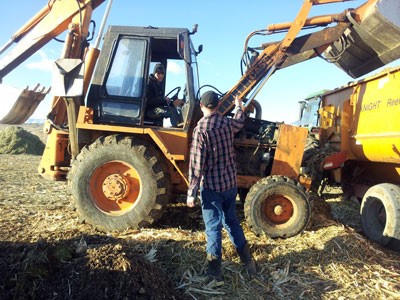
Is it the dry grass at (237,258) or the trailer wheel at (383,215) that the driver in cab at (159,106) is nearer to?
the dry grass at (237,258)

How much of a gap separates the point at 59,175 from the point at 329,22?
475 cm

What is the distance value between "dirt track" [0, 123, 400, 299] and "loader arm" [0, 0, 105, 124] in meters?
1.77

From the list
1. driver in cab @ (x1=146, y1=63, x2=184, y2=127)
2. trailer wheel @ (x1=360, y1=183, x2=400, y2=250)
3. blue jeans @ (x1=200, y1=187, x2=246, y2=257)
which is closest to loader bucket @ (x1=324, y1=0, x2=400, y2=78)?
trailer wheel @ (x1=360, y1=183, x2=400, y2=250)

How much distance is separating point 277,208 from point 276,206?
0.04 metres

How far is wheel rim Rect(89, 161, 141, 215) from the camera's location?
5133 millimetres

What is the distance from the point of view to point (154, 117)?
5582 mm

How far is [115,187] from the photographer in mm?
5105

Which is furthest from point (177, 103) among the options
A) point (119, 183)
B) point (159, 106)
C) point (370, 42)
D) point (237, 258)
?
point (370, 42)

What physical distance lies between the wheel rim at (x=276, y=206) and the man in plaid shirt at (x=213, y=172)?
134cm

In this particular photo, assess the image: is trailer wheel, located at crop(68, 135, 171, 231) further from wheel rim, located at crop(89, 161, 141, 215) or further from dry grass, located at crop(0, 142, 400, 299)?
dry grass, located at crop(0, 142, 400, 299)

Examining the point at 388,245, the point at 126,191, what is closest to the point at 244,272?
the point at 126,191

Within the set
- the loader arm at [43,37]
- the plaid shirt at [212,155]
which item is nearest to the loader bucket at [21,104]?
the loader arm at [43,37]

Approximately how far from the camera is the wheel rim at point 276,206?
16.9ft

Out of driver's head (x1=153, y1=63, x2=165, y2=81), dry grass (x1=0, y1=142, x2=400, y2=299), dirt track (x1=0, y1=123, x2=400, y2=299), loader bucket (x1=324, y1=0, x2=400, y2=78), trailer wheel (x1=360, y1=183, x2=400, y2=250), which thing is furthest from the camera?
driver's head (x1=153, y1=63, x2=165, y2=81)
